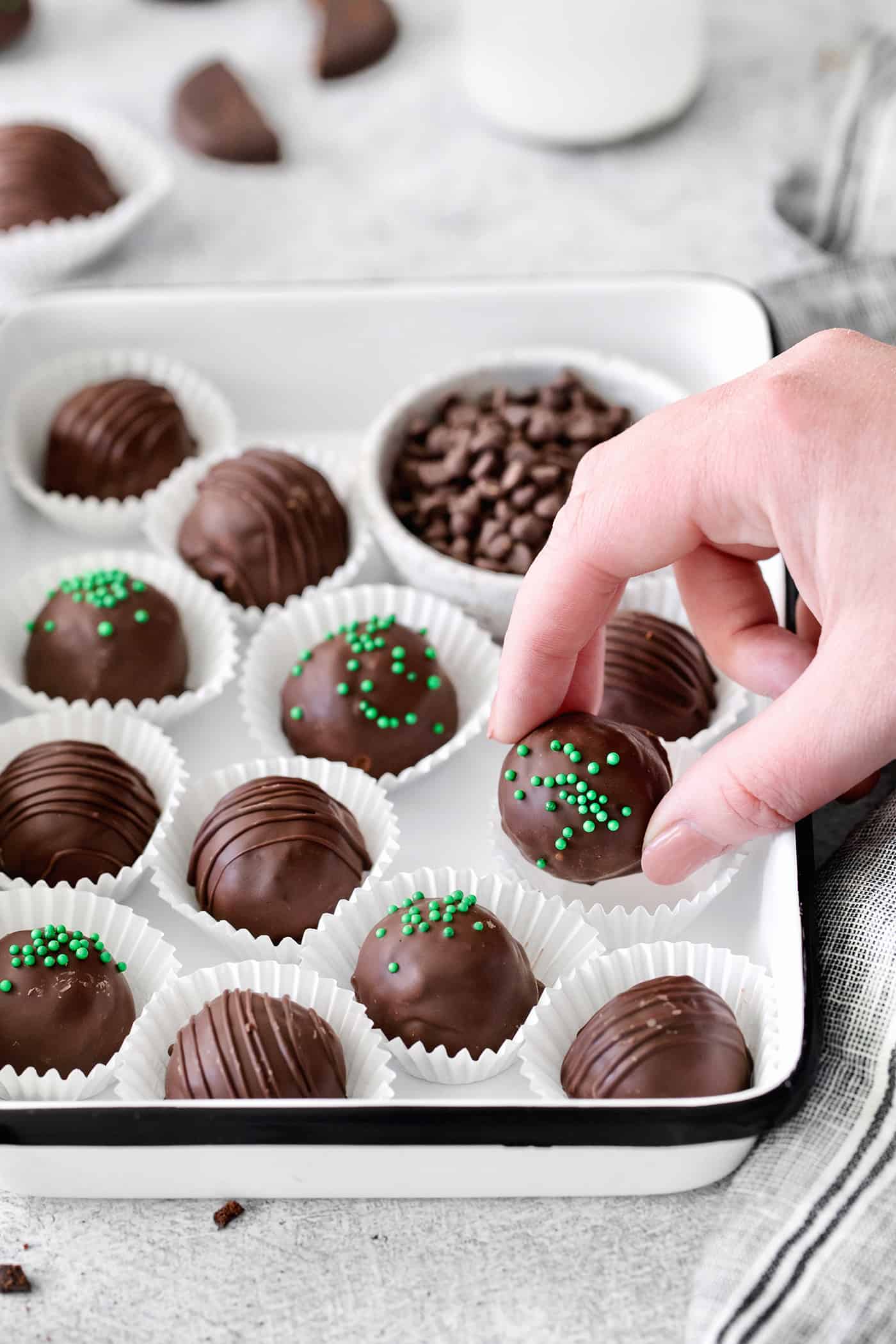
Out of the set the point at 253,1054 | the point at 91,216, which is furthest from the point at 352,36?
the point at 253,1054

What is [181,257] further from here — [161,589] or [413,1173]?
[413,1173]

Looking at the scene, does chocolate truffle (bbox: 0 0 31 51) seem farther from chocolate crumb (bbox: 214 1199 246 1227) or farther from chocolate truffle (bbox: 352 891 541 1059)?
chocolate crumb (bbox: 214 1199 246 1227)

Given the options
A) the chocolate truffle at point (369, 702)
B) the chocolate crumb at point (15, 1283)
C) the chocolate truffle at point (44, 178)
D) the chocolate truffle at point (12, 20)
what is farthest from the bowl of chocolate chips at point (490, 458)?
the chocolate truffle at point (12, 20)

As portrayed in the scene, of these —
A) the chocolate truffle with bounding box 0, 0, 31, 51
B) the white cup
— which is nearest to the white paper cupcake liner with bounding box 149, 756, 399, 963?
the white cup

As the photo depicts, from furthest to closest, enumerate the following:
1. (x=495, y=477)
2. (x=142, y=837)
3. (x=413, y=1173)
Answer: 1. (x=495, y=477)
2. (x=142, y=837)
3. (x=413, y=1173)

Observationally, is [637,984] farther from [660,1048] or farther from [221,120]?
[221,120]

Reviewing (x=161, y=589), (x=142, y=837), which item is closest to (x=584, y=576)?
(x=142, y=837)

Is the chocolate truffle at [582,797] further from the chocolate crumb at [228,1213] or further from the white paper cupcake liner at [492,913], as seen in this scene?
the chocolate crumb at [228,1213]
